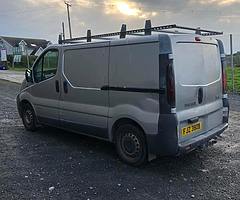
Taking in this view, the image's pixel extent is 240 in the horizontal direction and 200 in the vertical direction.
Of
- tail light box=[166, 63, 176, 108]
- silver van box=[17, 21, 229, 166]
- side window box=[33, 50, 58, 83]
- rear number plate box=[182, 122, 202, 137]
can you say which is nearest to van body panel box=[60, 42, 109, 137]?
silver van box=[17, 21, 229, 166]

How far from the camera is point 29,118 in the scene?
7723 mm

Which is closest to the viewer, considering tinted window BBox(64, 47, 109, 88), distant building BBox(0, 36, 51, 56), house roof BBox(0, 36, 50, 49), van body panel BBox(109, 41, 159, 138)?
van body panel BBox(109, 41, 159, 138)

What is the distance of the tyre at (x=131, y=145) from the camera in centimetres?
517

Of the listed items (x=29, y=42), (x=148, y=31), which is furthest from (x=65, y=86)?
(x=29, y=42)

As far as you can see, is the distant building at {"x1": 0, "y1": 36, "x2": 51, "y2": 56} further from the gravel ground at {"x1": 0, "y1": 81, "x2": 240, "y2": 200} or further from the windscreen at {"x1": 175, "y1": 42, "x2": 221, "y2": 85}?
the windscreen at {"x1": 175, "y1": 42, "x2": 221, "y2": 85}

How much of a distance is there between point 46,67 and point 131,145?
271 cm

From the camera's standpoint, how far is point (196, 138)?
5.12 m

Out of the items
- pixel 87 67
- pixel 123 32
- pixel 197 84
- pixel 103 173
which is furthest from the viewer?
pixel 87 67

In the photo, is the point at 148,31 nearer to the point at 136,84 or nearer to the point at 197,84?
the point at 136,84

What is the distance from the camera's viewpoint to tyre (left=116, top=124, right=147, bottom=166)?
17.0 ft

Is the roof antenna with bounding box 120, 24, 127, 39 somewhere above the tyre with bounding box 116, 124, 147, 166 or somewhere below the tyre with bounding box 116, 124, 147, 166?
above

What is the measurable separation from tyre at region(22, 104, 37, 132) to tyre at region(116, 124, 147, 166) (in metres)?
2.81

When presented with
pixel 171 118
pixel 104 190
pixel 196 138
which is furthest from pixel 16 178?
pixel 196 138

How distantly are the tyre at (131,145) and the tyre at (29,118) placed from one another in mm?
2807
